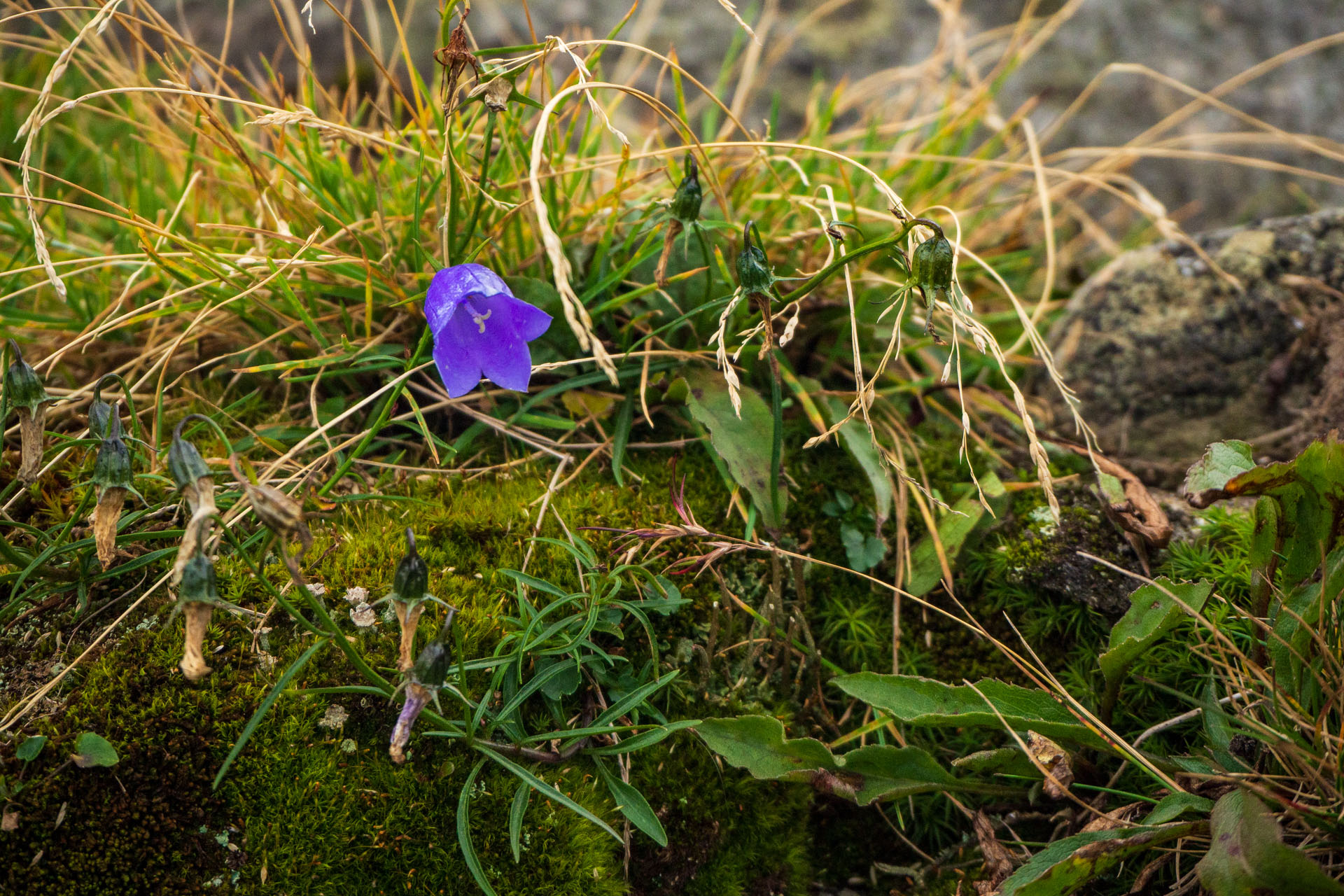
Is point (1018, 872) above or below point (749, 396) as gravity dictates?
below

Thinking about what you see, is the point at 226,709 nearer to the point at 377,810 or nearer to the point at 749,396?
the point at 377,810

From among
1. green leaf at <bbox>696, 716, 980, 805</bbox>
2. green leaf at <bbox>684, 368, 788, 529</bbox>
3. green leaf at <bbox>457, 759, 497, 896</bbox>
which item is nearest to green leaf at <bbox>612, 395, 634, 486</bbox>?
green leaf at <bbox>684, 368, 788, 529</bbox>

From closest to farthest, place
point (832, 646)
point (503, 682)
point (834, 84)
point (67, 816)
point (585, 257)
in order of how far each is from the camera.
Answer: point (67, 816) < point (503, 682) < point (832, 646) < point (585, 257) < point (834, 84)

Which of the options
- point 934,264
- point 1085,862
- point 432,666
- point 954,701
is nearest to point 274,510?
point 432,666

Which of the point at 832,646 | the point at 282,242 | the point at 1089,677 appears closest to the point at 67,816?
the point at 282,242

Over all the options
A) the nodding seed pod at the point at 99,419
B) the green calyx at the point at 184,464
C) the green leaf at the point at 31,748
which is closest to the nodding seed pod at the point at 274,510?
the green calyx at the point at 184,464

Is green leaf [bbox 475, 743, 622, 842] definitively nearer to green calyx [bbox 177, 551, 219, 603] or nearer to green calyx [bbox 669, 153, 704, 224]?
green calyx [bbox 177, 551, 219, 603]

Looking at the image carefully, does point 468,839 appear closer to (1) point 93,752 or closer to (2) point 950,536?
(1) point 93,752
